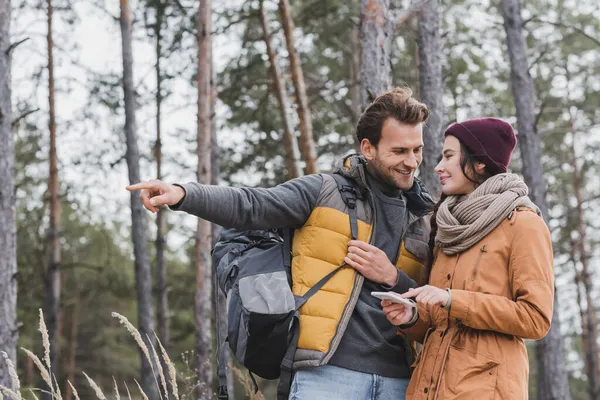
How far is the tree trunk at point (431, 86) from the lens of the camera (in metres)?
6.75

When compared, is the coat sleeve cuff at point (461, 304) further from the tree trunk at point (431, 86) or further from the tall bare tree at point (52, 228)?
the tall bare tree at point (52, 228)

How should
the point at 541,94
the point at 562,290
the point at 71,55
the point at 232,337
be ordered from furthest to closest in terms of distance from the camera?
the point at 562,290
the point at 541,94
the point at 71,55
the point at 232,337

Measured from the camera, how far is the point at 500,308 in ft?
8.71

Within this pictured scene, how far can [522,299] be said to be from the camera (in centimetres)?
266

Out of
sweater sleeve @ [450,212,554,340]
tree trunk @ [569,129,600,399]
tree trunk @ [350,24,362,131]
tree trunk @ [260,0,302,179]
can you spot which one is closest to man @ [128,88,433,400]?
sweater sleeve @ [450,212,554,340]

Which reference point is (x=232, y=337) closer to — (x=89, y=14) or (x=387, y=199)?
(x=387, y=199)

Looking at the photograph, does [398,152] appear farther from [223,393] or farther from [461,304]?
[223,393]

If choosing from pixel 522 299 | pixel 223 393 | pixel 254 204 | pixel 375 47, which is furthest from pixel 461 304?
pixel 375 47

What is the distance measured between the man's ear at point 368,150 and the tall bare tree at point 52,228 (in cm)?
1170

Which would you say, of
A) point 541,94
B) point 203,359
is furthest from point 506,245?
point 541,94

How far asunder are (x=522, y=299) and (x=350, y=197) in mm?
865

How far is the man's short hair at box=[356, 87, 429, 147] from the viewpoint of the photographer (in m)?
3.19

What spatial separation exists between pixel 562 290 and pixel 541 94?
22.6 feet

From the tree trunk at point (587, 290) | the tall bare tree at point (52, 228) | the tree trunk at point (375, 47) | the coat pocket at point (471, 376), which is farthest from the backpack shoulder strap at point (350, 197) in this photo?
the tree trunk at point (587, 290)
